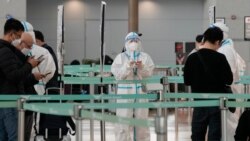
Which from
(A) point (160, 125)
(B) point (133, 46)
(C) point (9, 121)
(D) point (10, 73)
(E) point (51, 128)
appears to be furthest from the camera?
(B) point (133, 46)

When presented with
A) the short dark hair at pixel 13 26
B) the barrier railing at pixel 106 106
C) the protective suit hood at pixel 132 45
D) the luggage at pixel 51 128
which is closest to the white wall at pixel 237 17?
the protective suit hood at pixel 132 45

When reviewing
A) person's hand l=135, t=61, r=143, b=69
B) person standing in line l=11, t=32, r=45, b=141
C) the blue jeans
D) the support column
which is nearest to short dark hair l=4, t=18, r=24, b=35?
person standing in line l=11, t=32, r=45, b=141

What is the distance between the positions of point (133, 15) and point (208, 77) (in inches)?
539

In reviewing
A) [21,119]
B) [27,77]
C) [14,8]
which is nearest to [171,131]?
[27,77]

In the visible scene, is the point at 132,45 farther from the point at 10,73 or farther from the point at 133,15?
the point at 133,15

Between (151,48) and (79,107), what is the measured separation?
55.5 feet

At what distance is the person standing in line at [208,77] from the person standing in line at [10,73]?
1721mm

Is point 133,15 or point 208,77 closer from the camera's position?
point 208,77

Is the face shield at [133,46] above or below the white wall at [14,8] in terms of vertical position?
below

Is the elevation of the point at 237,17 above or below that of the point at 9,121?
above

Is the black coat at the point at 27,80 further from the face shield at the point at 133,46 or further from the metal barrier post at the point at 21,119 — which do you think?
the face shield at the point at 133,46

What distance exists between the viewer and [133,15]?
20.2 meters

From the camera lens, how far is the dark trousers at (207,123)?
6.69m

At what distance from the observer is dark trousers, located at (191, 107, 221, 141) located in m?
6.69
